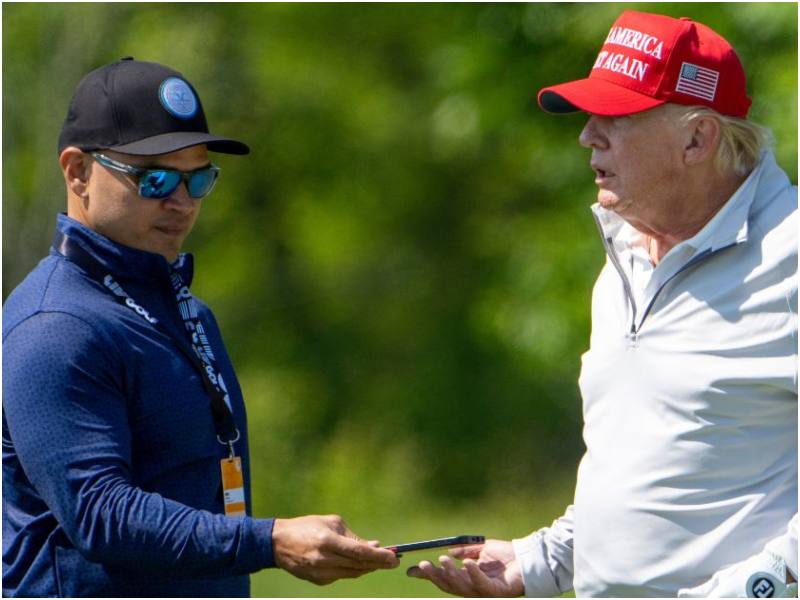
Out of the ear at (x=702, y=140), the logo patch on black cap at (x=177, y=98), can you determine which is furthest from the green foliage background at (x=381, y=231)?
the logo patch on black cap at (x=177, y=98)

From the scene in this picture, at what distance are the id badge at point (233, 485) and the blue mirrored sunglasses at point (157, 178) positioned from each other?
0.67m

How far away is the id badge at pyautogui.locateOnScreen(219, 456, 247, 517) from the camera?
3186mm

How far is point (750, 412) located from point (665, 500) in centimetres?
29

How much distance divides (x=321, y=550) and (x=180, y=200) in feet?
3.07

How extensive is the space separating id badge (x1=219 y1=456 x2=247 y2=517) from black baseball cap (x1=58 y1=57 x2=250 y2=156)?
0.77 metres

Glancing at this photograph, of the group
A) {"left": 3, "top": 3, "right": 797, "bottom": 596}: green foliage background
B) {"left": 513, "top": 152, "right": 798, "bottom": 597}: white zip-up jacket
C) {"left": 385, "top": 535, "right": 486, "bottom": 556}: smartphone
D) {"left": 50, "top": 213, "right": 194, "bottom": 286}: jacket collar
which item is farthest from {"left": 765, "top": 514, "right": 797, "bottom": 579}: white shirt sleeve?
{"left": 3, "top": 3, "right": 797, "bottom": 596}: green foliage background

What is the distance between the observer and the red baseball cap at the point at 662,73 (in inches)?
→ 126

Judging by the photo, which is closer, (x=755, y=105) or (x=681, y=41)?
(x=681, y=41)

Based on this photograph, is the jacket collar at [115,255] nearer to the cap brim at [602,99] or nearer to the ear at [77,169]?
the ear at [77,169]

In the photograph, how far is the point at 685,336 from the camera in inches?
121

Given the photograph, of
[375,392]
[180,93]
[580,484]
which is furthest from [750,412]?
[375,392]

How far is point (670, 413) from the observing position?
10.0ft

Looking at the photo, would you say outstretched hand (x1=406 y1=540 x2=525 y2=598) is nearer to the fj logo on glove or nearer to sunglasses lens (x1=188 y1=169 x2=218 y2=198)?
the fj logo on glove

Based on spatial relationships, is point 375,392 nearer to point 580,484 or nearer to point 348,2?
point 348,2
